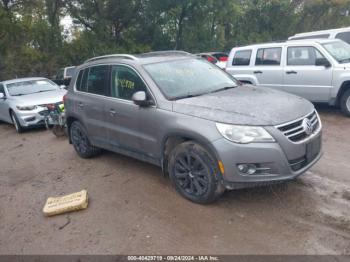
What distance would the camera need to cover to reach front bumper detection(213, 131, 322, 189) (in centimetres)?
342

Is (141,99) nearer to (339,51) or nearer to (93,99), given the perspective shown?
(93,99)

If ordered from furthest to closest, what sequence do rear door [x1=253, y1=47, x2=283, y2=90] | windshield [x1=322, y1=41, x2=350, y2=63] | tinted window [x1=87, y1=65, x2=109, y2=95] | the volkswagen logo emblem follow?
rear door [x1=253, y1=47, x2=283, y2=90] < windshield [x1=322, y1=41, x2=350, y2=63] < tinted window [x1=87, y1=65, x2=109, y2=95] < the volkswagen logo emblem

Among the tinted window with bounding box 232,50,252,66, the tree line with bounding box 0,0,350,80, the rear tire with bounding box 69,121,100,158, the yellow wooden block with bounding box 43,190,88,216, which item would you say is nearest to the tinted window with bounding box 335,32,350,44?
the tinted window with bounding box 232,50,252,66

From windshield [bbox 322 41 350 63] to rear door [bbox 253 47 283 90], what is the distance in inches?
42.8

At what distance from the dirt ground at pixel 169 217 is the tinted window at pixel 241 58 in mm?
3939

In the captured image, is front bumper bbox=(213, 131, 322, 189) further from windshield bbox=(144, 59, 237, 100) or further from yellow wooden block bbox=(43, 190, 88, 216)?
yellow wooden block bbox=(43, 190, 88, 216)

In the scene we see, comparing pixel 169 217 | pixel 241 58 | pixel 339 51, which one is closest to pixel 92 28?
pixel 241 58

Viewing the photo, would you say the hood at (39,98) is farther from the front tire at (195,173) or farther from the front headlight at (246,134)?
the front headlight at (246,134)

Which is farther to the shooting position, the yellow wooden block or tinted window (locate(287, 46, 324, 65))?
tinted window (locate(287, 46, 324, 65))

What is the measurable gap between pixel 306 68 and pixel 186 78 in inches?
160

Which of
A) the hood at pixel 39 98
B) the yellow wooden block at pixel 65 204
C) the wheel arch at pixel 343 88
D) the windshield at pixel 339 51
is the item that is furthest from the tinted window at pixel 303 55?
the hood at pixel 39 98

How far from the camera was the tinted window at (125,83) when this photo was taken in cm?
448

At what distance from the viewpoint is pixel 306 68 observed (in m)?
7.44

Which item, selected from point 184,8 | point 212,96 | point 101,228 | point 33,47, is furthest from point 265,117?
point 33,47
